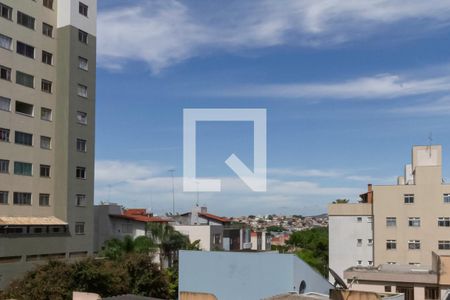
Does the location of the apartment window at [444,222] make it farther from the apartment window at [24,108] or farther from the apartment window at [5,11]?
the apartment window at [5,11]

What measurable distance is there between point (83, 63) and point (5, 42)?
715 cm

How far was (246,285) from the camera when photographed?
2047 cm

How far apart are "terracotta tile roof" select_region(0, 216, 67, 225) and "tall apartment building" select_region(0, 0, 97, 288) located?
0.25ft

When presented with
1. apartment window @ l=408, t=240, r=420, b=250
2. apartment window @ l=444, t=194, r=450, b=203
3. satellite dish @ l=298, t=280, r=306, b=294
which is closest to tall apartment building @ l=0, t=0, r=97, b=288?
satellite dish @ l=298, t=280, r=306, b=294

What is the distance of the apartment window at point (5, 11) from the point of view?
1482 inches

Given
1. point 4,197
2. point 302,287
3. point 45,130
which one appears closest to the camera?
point 302,287

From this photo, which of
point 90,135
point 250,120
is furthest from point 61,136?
point 250,120

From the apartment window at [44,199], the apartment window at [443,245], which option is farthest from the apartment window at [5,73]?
the apartment window at [443,245]

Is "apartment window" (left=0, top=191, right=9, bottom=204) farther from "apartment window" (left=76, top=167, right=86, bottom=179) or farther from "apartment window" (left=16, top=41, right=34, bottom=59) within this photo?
"apartment window" (left=16, top=41, right=34, bottom=59)

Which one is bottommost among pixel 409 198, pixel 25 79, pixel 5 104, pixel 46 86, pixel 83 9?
pixel 409 198

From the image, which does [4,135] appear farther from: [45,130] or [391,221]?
[391,221]

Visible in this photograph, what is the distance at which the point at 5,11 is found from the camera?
3791 cm

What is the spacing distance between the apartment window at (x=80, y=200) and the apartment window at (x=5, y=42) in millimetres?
12346

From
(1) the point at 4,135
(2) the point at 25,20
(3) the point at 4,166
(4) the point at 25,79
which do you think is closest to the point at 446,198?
(3) the point at 4,166
